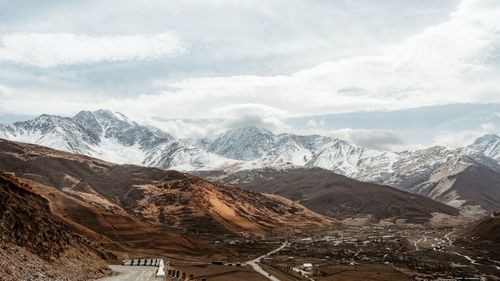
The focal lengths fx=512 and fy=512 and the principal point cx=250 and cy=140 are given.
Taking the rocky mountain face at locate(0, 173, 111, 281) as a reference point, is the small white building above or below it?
below

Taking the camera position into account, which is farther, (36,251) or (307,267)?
(307,267)

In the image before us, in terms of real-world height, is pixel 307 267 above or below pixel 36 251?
below

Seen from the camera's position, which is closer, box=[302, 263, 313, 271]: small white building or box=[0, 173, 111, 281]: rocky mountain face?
box=[0, 173, 111, 281]: rocky mountain face

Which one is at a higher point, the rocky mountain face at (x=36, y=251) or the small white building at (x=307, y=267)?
the rocky mountain face at (x=36, y=251)

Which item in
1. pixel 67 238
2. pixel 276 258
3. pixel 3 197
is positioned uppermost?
pixel 3 197

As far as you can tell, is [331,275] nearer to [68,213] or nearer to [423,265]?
[423,265]

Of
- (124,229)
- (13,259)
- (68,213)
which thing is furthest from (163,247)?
(13,259)

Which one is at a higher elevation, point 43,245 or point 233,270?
point 43,245

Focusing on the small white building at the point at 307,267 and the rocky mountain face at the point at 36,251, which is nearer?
the rocky mountain face at the point at 36,251
